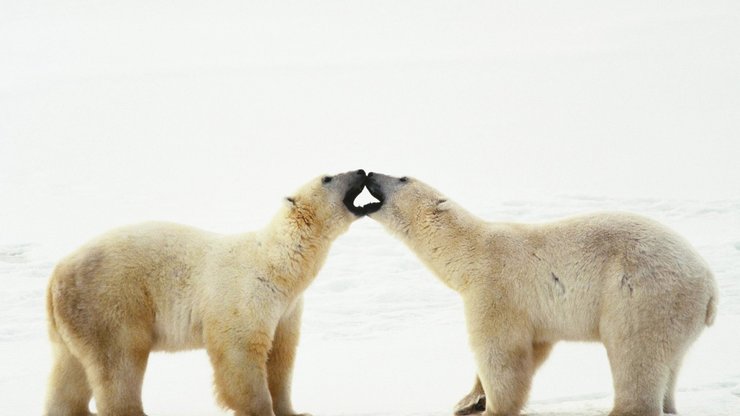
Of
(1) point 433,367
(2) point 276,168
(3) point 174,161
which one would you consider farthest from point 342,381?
(3) point 174,161

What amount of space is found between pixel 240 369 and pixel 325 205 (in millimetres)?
1260

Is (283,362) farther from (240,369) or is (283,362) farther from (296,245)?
(296,245)

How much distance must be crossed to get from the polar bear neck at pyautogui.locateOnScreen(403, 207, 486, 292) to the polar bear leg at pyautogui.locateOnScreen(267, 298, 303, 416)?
0.93 m

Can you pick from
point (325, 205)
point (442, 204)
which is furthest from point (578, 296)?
point (325, 205)

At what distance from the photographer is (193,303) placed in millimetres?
5883

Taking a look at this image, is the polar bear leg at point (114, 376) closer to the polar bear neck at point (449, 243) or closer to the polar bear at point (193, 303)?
the polar bear at point (193, 303)

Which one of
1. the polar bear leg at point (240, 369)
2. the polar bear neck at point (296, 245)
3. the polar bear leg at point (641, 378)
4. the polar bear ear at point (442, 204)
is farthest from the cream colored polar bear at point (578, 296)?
the polar bear leg at point (240, 369)

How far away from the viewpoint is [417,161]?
23.1 m

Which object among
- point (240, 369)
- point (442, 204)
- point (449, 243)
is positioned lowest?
point (240, 369)

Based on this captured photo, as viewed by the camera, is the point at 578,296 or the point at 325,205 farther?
the point at 325,205

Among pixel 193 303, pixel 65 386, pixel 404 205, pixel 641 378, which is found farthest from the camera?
pixel 404 205

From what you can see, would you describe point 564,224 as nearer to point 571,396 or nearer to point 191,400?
point 571,396

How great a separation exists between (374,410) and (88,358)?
201cm

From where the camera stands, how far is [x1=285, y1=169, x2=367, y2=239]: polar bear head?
20.4 feet
